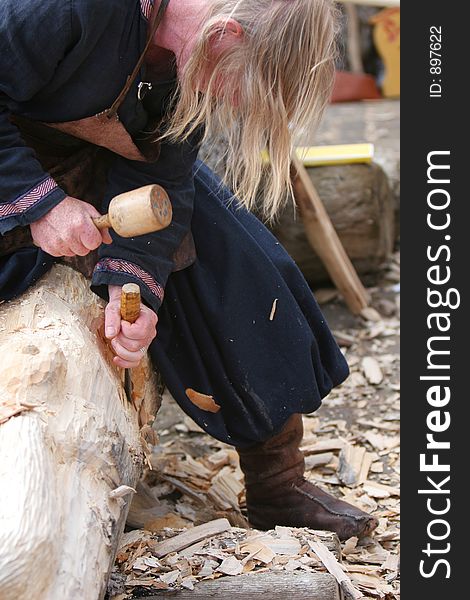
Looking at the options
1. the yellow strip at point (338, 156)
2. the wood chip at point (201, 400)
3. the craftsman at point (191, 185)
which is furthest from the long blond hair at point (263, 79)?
the yellow strip at point (338, 156)

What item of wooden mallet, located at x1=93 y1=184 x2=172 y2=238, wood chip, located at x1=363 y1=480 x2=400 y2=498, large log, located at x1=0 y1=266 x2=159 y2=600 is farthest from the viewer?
wood chip, located at x1=363 y1=480 x2=400 y2=498

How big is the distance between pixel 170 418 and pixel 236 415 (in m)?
1.10

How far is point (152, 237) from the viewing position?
209 centimetres

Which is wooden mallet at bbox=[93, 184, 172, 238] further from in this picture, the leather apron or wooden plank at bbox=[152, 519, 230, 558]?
wooden plank at bbox=[152, 519, 230, 558]

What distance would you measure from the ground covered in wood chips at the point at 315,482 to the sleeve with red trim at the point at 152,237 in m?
0.54

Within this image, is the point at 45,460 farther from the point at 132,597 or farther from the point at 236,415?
the point at 236,415

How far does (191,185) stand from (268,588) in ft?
3.03

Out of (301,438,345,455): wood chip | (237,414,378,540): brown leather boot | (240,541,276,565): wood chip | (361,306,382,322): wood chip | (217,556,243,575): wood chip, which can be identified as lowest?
(217,556,243,575): wood chip

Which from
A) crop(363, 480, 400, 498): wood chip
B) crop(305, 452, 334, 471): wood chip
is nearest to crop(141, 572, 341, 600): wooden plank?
crop(363, 480, 400, 498): wood chip

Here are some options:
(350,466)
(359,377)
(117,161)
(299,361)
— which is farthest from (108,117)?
(359,377)

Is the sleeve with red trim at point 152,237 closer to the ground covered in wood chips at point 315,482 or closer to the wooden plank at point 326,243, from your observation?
the ground covered in wood chips at point 315,482

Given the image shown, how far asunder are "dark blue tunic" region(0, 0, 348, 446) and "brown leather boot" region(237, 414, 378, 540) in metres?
0.10

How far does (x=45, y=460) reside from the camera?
151 centimetres

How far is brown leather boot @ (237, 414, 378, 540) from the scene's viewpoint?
2.45 metres
